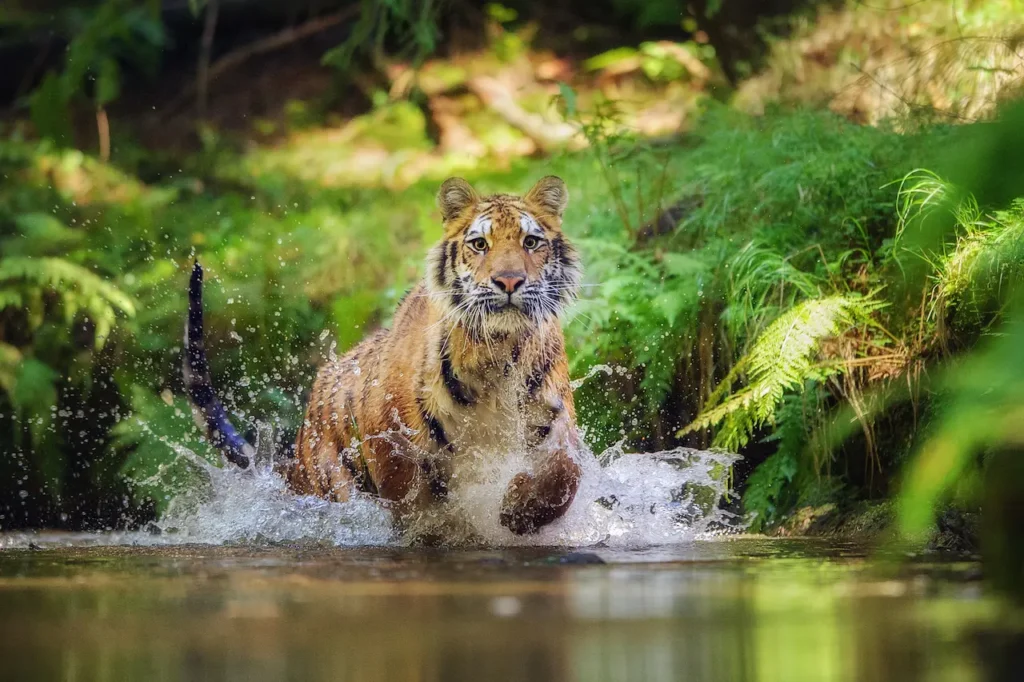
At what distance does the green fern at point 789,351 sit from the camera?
15.8 feet

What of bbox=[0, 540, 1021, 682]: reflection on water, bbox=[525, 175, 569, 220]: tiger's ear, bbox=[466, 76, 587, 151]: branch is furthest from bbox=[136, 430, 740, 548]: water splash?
bbox=[466, 76, 587, 151]: branch

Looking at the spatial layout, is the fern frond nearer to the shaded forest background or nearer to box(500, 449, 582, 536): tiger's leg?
the shaded forest background

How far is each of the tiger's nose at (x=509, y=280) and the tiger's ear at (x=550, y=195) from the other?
44 centimetres

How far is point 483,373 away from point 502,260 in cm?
46

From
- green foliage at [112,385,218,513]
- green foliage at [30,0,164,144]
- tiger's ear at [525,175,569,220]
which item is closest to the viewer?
tiger's ear at [525,175,569,220]

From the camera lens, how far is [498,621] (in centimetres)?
261

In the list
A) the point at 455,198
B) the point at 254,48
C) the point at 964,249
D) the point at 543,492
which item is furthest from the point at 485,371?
the point at 254,48

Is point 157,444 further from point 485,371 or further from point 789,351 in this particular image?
point 789,351

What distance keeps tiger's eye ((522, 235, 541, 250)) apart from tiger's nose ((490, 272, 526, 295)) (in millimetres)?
201

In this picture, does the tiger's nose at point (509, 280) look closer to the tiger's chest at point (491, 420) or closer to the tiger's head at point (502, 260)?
the tiger's head at point (502, 260)

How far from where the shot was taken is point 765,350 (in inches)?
193

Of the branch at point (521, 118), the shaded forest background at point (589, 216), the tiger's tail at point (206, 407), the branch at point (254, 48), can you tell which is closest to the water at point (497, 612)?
the shaded forest background at point (589, 216)

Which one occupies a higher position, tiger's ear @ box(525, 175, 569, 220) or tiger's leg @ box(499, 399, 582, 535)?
tiger's ear @ box(525, 175, 569, 220)

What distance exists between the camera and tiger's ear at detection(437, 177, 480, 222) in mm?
4938
